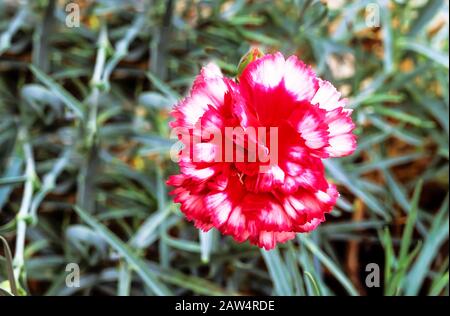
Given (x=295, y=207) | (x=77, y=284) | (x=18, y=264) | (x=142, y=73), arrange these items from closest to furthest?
(x=295, y=207), (x=18, y=264), (x=77, y=284), (x=142, y=73)

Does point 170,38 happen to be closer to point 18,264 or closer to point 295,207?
point 18,264

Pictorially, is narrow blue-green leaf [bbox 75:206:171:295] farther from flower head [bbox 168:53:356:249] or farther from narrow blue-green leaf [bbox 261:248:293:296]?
flower head [bbox 168:53:356:249]

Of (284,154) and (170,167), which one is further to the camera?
(170,167)

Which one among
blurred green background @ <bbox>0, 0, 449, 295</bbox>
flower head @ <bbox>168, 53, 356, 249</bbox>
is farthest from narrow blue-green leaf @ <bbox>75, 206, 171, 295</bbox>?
flower head @ <bbox>168, 53, 356, 249</bbox>

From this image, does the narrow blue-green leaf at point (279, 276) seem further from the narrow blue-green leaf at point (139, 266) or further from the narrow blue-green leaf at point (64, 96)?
the narrow blue-green leaf at point (64, 96)

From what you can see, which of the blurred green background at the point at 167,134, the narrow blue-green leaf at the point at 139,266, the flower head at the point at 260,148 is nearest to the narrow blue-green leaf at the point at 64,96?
the blurred green background at the point at 167,134
